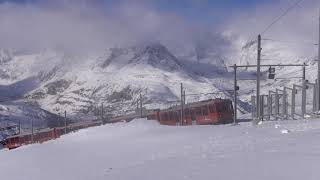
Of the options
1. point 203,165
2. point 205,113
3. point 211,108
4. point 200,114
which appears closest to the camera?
point 203,165

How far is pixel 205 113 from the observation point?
56094 mm

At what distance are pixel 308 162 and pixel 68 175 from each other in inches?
266

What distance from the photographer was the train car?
55469 mm

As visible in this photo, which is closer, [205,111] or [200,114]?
[205,111]

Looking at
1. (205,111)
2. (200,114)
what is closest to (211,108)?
(205,111)

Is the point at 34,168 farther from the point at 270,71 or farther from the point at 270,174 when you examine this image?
the point at 270,71

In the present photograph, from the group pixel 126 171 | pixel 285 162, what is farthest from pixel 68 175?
pixel 285 162

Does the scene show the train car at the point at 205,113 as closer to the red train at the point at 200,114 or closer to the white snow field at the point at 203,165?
the red train at the point at 200,114

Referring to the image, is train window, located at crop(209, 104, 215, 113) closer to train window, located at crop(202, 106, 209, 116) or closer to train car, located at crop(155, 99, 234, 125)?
train car, located at crop(155, 99, 234, 125)

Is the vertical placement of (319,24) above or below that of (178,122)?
above

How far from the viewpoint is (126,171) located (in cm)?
1398

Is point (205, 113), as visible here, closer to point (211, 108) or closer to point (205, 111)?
point (205, 111)

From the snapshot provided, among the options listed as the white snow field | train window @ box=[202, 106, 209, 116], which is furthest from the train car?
the white snow field

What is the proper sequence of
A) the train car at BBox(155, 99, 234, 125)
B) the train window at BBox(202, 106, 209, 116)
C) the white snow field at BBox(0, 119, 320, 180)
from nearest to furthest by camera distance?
the white snow field at BBox(0, 119, 320, 180) → the train car at BBox(155, 99, 234, 125) → the train window at BBox(202, 106, 209, 116)
